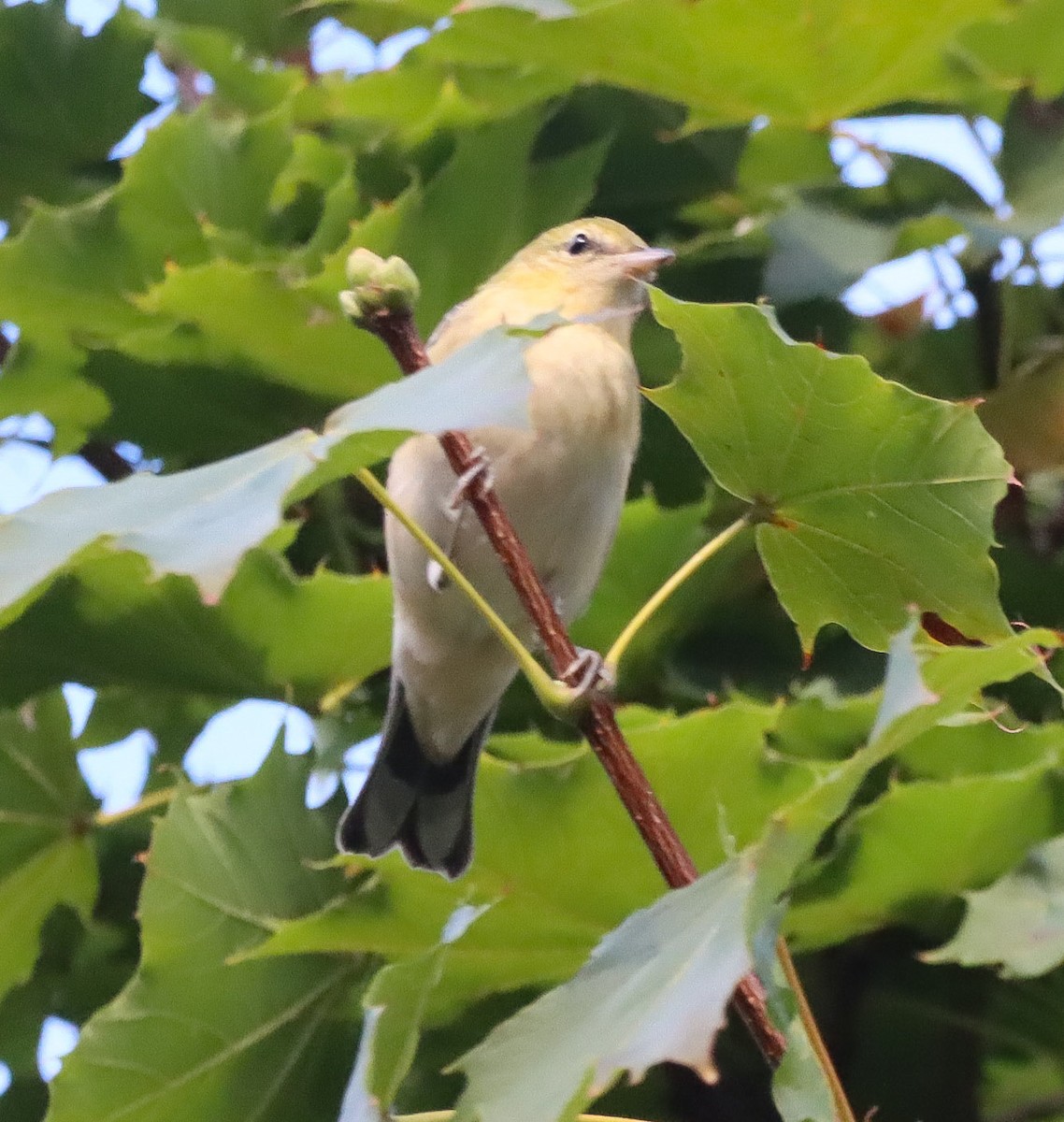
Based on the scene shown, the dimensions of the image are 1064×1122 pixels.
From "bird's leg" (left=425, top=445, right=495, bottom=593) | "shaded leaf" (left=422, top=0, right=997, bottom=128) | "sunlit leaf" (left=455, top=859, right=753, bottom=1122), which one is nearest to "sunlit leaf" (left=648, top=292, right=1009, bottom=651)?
"bird's leg" (left=425, top=445, right=495, bottom=593)

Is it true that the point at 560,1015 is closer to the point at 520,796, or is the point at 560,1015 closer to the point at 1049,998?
the point at 520,796

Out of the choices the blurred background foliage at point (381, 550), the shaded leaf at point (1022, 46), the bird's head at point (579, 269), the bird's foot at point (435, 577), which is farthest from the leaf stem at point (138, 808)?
the shaded leaf at point (1022, 46)

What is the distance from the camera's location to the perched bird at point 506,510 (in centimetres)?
207

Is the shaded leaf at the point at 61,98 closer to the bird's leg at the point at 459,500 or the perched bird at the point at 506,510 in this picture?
the perched bird at the point at 506,510

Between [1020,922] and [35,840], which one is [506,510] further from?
[1020,922]

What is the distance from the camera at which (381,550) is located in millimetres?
2385

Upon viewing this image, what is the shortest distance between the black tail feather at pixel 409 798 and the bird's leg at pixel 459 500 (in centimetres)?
24

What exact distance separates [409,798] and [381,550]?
38 cm

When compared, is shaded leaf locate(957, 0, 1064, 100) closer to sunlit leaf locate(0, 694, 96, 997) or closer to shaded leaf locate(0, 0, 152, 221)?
shaded leaf locate(0, 0, 152, 221)

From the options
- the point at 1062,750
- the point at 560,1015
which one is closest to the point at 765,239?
the point at 1062,750

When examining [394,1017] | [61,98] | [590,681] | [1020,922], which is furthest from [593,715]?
[61,98]

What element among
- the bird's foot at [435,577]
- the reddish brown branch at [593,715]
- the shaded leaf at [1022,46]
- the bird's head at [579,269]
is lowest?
the bird's foot at [435,577]

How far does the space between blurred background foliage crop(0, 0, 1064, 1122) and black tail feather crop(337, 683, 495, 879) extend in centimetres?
8

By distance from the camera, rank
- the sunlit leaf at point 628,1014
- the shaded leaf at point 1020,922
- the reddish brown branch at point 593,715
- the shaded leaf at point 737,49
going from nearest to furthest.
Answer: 1. the sunlit leaf at point 628,1014
2. the reddish brown branch at point 593,715
3. the shaded leaf at point 1020,922
4. the shaded leaf at point 737,49
